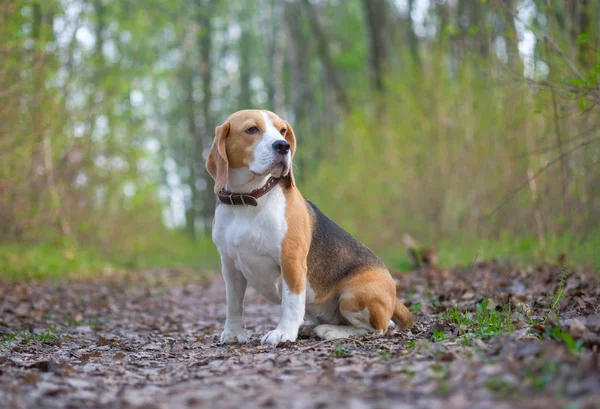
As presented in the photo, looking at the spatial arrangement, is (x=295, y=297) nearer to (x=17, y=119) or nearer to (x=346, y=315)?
(x=346, y=315)

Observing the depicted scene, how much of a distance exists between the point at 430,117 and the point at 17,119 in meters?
7.93

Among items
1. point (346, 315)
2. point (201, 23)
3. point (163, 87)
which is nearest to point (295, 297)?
point (346, 315)

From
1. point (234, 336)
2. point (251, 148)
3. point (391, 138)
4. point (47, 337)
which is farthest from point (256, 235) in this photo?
point (391, 138)

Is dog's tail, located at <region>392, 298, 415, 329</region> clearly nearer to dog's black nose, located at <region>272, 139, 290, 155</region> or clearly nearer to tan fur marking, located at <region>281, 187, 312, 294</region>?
tan fur marking, located at <region>281, 187, 312, 294</region>

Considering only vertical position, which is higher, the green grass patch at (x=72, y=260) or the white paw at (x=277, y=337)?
the white paw at (x=277, y=337)

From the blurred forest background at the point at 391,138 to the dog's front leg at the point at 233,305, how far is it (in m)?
1.89

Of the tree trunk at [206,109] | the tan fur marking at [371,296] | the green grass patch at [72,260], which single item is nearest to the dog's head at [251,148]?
the tan fur marking at [371,296]

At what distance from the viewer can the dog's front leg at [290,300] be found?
491 cm

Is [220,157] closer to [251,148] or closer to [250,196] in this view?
[251,148]

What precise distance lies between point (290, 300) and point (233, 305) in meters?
0.62

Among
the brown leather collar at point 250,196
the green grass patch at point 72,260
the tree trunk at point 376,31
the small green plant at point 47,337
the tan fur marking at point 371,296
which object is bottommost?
the green grass patch at point 72,260

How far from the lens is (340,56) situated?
32.3 meters

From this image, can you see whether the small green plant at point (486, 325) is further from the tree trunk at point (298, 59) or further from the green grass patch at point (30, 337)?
the tree trunk at point (298, 59)

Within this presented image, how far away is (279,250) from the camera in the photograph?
4910mm
